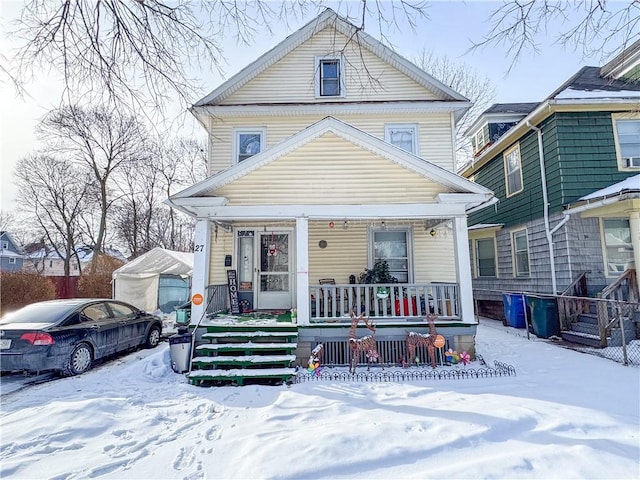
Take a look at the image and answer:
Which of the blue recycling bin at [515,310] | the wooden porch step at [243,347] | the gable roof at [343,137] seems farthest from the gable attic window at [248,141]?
the blue recycling bin at [515,310]

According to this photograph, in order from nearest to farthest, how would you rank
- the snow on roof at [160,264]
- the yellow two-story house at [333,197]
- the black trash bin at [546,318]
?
1. the yellow two-story house at [333,197]
2. the black trash bin at [546,318]
3. the snow on roof at [160,264]

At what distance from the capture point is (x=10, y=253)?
3997 centimetres

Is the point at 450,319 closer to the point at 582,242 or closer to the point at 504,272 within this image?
the point at 582,242

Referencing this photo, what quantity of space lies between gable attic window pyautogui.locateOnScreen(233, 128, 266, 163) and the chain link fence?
875 centimetres

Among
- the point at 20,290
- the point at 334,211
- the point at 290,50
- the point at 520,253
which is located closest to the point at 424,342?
the point at 334,211

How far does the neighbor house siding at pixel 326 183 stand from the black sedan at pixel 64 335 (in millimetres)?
3773

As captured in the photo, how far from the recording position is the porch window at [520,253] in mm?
11055

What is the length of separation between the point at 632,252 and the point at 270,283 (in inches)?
374

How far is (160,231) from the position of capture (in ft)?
105

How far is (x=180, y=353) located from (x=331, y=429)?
3768 millimetres

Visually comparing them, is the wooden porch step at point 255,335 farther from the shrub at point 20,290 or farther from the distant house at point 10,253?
the distant house at point 10,253

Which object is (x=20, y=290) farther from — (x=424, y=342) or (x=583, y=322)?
(x=583, y=322)

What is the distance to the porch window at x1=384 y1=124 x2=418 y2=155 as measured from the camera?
9.73m

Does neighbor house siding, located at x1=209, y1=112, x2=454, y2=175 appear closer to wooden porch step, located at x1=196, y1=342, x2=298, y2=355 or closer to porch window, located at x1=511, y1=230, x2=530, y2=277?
porch window, located at x1=511, y1=230, x2=530, y2=277
